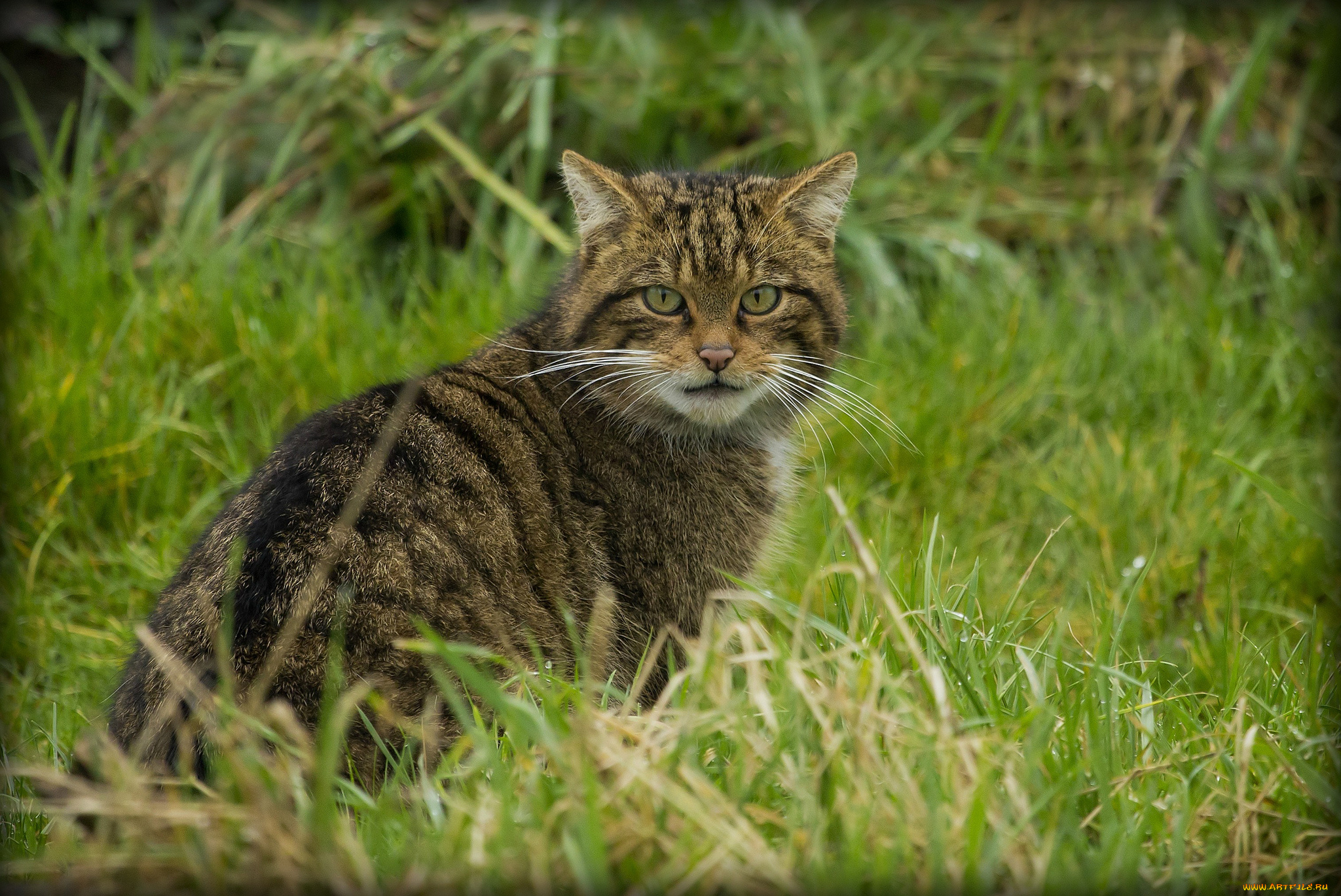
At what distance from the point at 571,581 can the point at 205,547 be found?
86 centimetres

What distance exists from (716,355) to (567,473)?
1.64ft

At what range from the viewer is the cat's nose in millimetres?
3049

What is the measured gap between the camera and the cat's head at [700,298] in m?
3.12

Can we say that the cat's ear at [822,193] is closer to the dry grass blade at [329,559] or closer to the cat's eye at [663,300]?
the cat's eye at [663,300]

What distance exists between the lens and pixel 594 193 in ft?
10.9

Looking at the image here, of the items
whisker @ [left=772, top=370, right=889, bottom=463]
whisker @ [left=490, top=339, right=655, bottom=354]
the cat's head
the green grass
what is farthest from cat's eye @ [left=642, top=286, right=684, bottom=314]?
the green grass

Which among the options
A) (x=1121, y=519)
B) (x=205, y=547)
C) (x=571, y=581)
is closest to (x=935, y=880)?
(x=571, y=581)

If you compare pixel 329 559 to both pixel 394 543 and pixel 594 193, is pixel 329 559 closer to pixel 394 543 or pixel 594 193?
pixel 394 543

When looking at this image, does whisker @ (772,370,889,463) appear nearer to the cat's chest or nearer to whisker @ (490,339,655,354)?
the cat's chest

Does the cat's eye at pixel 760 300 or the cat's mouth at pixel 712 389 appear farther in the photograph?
the cat's eye at pixel 760 300

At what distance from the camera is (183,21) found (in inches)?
228

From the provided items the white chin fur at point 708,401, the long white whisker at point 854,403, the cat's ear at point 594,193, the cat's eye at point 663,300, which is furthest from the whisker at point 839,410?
the cat's ear at point 594,193

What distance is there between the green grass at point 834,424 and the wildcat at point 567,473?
10.0 inches

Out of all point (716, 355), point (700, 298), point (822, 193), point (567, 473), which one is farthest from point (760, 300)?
point (567, 473)
